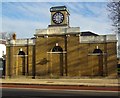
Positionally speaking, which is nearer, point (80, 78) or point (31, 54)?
point (80, 78)

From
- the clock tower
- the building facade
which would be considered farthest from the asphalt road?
the clock tower

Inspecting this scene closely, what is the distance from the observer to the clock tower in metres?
40.8

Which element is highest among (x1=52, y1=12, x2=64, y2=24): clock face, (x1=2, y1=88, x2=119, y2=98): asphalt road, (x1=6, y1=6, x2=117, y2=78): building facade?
(x1=52, y1=12, x2=64, y2=24): clock face

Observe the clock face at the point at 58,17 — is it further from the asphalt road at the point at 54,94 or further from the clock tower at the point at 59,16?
the asphalt road at the point at 54,94

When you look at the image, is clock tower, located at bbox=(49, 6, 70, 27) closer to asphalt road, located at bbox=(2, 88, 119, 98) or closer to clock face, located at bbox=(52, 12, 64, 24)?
clock face, located at bbox=(52, 12, 64, 24)

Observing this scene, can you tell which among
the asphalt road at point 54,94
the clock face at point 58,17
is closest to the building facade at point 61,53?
the clock face at point 58,17

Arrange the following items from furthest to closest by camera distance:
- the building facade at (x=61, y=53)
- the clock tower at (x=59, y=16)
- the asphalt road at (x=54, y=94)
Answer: the clock tower at (x=59, y=16)
the building facade at (x=61, y=53)
the asphalt road at (x=54, y=94)

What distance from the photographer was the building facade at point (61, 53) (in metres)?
38.6

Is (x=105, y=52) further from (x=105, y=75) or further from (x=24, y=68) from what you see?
(x=24, y=68)

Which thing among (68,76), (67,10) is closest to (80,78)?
(68,76)

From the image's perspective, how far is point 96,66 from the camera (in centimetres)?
3894

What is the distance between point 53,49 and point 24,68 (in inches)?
202

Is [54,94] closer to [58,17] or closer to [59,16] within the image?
[59,16]

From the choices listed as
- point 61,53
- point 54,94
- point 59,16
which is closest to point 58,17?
point 59,16
